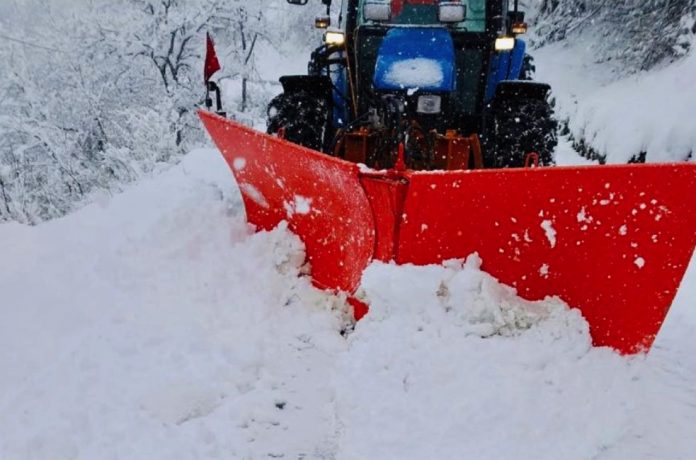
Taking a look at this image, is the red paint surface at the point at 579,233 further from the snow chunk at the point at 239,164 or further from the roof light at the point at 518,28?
the roof light at the point at 518,28

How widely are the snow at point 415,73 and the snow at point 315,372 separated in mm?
1246

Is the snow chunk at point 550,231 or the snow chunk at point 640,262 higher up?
the snow chunk at point 550,231

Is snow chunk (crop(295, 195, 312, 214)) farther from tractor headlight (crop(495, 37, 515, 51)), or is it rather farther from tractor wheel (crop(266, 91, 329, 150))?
tractor headlight (crop(495, 37, 515, 51))

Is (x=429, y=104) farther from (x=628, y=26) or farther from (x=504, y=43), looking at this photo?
(x=628, y=26)

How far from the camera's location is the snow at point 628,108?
7.74 metres

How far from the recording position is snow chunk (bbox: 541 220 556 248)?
2459mm

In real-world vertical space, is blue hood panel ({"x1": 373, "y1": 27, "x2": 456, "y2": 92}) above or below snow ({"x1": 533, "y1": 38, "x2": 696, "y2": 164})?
above

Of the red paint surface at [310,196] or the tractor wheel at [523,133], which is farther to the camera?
the tractor wheel at [523,133]

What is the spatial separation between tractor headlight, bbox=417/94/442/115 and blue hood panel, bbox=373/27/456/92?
0.15ft

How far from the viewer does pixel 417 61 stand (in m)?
3.82

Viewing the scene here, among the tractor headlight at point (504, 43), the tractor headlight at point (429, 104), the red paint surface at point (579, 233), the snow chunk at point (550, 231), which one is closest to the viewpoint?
the red paint surface at point (579, 233)

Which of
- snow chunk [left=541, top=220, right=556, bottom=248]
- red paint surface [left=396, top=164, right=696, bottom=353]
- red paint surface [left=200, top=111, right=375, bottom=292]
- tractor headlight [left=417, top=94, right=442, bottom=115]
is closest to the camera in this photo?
red paint surface [left=396, top=164, right=696, bottom=353]

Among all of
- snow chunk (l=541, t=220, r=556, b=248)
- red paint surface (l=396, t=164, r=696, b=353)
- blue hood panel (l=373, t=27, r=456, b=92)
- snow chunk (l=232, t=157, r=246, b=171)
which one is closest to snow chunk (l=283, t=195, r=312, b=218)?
snow chunk (l=232, t=157, r=246, b=171)

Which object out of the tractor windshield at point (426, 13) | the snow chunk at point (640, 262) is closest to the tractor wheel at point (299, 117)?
the tractor windshield at point (426, 13)
